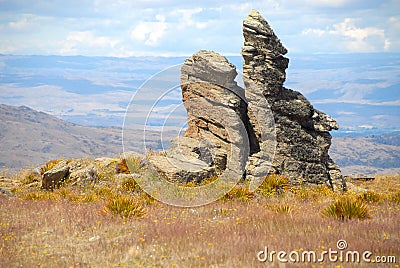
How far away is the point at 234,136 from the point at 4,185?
13.3 m

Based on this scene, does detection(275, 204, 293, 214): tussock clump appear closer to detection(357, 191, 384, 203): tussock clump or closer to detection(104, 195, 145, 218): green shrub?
detection(104, 195, 145, 218): green shrub

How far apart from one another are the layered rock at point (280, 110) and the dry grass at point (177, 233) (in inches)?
365

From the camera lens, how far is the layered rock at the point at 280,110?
26.7 metres

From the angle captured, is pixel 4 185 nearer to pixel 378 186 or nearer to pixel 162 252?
pixel 162 252

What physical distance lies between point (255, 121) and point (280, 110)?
1.69 metres

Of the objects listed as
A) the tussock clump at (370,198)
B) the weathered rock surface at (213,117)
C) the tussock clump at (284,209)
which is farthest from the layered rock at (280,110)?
the tussock clump at (284,209)

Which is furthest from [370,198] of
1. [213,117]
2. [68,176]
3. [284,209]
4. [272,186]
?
A: [68,176]

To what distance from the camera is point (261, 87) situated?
88.3 feet

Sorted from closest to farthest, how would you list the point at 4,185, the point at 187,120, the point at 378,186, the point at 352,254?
the point at 352,254 → the point at 4,185 → the point at 187,120 → the point at 378,186

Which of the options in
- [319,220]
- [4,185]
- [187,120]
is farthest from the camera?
[187,120]

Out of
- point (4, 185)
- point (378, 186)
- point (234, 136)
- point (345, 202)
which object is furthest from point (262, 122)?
point (4, 185)

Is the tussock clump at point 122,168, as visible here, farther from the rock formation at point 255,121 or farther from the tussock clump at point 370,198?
the tussock clump at point 370,198

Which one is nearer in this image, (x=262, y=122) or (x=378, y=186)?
(x=262, y=122)

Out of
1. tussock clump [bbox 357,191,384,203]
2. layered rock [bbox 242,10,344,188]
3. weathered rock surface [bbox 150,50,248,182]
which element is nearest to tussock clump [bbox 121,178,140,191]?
weathered rock surface [bbox 150,50,248,182]
